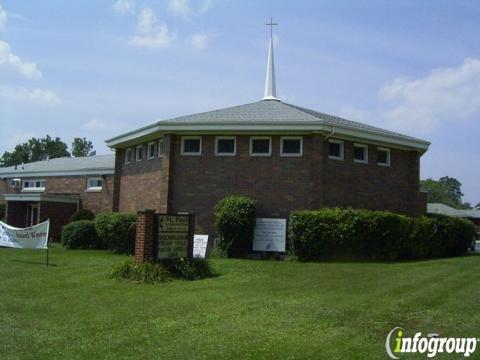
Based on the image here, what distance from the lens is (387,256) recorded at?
19688 millimetres

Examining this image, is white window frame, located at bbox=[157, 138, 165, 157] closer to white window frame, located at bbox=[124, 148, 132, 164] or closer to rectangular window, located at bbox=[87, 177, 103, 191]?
white window frame, located at bbox=[124, 148, 132, 164]

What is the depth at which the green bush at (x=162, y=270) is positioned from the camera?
45.5ft

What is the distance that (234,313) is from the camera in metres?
9.80

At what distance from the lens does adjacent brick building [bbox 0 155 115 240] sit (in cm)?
3100

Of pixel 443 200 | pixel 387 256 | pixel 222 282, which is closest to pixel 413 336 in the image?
pixel 222 282

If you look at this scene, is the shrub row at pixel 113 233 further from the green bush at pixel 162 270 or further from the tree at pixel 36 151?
the tree at pixel 36 151

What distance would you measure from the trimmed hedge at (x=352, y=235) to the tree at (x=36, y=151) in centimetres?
7386

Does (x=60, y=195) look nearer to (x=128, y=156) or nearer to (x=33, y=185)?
(x=128, y=156)

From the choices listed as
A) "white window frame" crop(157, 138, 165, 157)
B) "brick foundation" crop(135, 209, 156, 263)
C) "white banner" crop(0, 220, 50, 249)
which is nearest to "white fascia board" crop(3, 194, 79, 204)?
"white window frame" crop(157, 138, 165, 157)

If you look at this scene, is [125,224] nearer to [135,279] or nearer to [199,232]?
[199,232]

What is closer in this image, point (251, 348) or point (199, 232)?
point (251, 348)

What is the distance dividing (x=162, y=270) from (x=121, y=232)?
314 inches

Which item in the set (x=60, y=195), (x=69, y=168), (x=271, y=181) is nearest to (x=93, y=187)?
(x=60, y=195)

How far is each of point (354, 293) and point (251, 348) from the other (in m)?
4.62
